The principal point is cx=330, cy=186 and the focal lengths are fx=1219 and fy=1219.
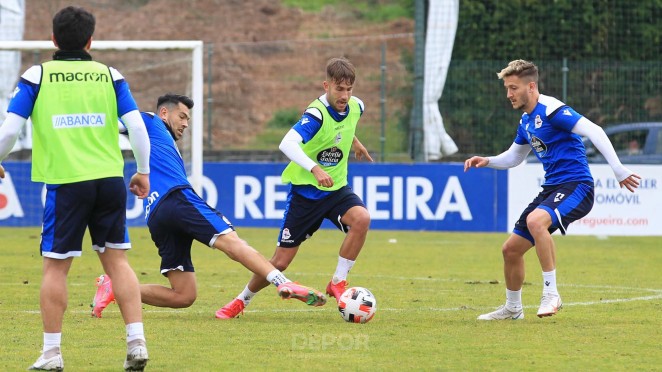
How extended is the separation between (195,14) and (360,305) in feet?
110

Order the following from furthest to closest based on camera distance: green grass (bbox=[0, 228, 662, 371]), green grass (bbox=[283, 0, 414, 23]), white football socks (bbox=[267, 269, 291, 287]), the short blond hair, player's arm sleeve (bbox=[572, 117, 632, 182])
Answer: green grass (bbox=[283, 0, 414, 23]) → the short blond hair → player's arm sleeve (bbox=[572, 117, 632, 182]) → white football socks (bbox=[267, 269, 291, 287]) → green grass (bbox=[0, 228, 662, 371])

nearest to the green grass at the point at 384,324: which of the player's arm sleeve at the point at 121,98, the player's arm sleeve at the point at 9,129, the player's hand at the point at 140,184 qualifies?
the player's hand at the point at 140,184

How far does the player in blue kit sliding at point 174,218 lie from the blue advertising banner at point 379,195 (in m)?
10.3

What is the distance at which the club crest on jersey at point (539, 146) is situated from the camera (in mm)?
9203

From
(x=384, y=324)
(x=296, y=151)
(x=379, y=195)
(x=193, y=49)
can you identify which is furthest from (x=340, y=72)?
(x=379, y=195)

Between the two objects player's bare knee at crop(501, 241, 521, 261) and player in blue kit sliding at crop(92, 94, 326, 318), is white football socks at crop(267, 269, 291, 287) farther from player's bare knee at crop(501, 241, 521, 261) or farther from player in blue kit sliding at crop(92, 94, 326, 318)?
player's bare knee at crop(501, 241, 521, 261)

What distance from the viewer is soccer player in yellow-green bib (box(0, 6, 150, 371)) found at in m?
6.41

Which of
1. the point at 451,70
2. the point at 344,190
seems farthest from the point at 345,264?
the point at 451,70

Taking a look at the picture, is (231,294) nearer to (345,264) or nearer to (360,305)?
(345,264)

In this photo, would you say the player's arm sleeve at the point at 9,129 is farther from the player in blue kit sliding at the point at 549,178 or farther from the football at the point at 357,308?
the player in blue kit sliding at the point at 549,178

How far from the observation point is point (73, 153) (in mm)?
6402

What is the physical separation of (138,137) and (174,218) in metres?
2.03

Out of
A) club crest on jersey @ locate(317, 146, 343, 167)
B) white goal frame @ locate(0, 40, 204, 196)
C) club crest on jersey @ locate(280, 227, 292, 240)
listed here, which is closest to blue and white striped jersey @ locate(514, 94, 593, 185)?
club crest on jersey @ locate(317, 146, 343, 167)

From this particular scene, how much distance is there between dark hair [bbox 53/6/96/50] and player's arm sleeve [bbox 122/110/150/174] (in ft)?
1.50
